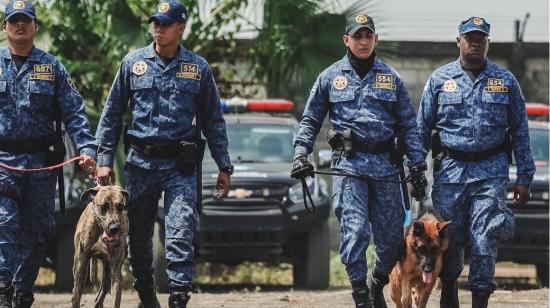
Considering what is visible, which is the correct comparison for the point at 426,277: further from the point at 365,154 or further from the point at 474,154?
the point at 365,154

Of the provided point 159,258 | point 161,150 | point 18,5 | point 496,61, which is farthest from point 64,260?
point 496,61

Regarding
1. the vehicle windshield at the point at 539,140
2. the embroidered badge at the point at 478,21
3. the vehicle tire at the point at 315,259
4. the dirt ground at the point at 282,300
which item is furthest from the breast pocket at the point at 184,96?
the vehicle windshield at the point at 539,140

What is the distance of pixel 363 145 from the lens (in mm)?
9617

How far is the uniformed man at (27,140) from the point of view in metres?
9.40

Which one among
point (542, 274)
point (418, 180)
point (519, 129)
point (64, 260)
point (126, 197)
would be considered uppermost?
point (519, 129)

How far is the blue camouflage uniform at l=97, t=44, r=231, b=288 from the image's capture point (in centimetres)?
933

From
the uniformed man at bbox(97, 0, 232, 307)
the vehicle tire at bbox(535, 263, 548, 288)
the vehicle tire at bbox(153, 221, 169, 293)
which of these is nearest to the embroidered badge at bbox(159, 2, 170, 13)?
the uniformed man at bbox(97, 0, 232, 307)

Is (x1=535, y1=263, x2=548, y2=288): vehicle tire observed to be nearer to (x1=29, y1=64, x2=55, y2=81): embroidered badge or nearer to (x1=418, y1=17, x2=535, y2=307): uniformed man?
(x1=418, y1=17, x2=535, y2=307): uniformed man

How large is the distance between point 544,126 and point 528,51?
6.30 m

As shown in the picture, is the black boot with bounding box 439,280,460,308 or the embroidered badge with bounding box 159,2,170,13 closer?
the embroidered badge with bounding box 159,2,170,13

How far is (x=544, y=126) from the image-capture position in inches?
645

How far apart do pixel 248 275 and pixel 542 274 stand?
12.2ft

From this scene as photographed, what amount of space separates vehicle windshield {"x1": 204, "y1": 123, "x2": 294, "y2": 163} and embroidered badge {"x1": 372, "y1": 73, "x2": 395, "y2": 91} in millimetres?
5835

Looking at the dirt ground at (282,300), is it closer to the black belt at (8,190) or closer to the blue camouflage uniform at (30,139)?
the blue camouflage uniform at (30,139)
